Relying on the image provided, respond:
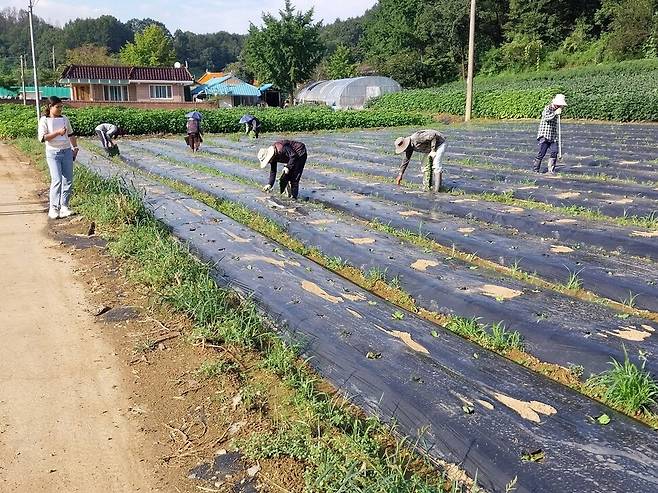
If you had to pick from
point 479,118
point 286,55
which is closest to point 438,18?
point 286,55

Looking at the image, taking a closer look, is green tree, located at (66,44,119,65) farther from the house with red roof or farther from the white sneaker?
the white sneaker

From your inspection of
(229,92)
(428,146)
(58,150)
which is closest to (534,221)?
(428,146)

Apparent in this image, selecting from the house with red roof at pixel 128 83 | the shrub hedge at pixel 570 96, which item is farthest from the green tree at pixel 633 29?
the house with red roof at pixel 128 83

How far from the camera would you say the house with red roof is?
3878 cm

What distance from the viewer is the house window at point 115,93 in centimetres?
4022

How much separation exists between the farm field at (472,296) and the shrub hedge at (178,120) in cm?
1543

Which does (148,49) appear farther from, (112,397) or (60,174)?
(112,397)

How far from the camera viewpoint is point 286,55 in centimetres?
4053

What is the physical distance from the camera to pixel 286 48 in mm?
40312

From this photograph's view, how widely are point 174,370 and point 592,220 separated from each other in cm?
530

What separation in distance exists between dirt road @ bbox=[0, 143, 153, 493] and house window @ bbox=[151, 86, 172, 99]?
38721 millimetres

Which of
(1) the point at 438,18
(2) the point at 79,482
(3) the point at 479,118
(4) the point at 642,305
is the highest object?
(1) the point at 438,18

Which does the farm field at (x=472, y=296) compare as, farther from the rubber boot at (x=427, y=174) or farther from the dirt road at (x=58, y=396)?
the dirt road at (x=58, y=396)

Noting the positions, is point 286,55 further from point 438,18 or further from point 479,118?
point 479,118
